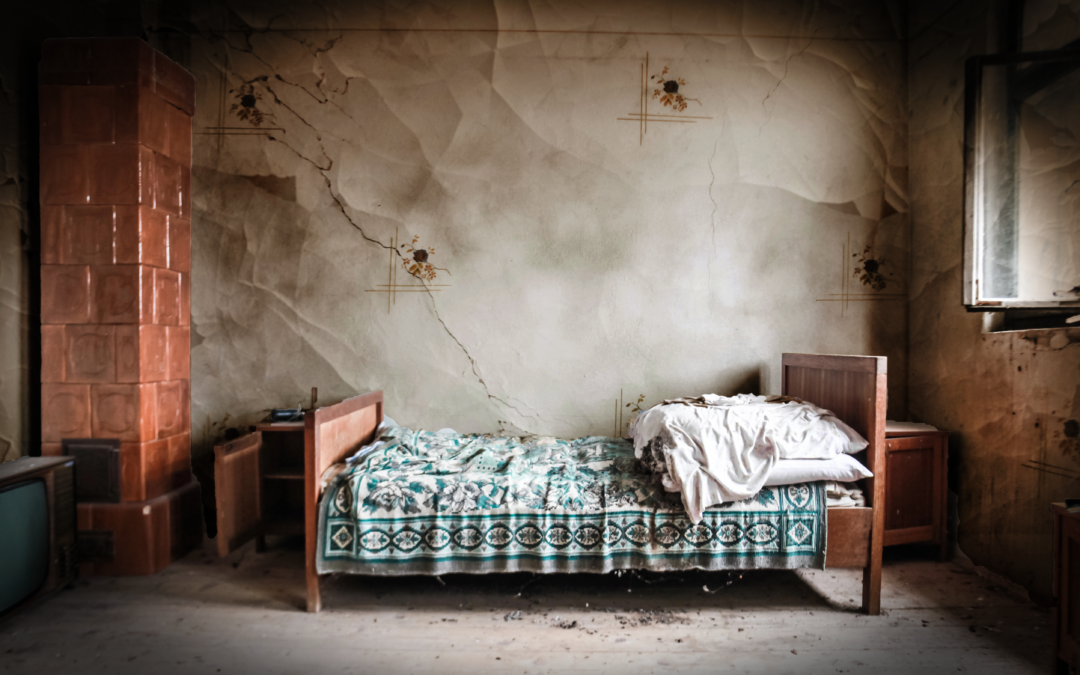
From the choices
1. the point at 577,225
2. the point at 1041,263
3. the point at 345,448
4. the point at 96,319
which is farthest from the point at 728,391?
the point at 96,319

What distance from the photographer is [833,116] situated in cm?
312

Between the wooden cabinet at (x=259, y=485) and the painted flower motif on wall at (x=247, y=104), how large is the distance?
1814mm

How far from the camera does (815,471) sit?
2.07 meters

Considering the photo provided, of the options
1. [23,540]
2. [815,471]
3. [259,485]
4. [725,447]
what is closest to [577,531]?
[725,447]

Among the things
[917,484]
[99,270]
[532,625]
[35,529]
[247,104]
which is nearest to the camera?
[532,625]

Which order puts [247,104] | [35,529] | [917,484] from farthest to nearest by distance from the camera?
[247,104] < [917,484] < [35,529]

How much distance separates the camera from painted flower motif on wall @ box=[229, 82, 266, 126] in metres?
3.06

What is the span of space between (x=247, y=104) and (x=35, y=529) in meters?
2.39

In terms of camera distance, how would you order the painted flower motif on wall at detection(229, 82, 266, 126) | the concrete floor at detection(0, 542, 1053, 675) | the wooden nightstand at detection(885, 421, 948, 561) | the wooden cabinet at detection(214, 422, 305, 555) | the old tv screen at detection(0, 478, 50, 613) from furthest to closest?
the painted flower motif on wall at detection(229, 82, 266, 126) → the wooden nightstand at detection(885, 421, 948, 561) → the wooden cabinet at detection(214, 422, 305, 555) → the old tv screen at detection(0, 478, 50, 613) → the concrete floor at detection(0, 542, 1053, 675)

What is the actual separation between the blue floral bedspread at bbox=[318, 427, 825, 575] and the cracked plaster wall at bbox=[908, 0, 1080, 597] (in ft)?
3.64

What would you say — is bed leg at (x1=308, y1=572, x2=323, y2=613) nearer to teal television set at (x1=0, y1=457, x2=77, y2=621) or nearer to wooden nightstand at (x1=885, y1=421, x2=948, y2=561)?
teal television set at (x1=0, y1=457, x2=77, y2=621)

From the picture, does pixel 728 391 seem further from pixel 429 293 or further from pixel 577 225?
pixel 429 293

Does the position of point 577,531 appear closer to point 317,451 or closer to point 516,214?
point 317,451

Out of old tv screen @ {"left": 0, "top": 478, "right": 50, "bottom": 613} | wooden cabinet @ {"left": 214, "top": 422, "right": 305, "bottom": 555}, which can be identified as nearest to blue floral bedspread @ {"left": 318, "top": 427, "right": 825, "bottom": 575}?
wooden cabinet @ {"left": 214, "top": 422, "right": 305, "bottom": 555}
